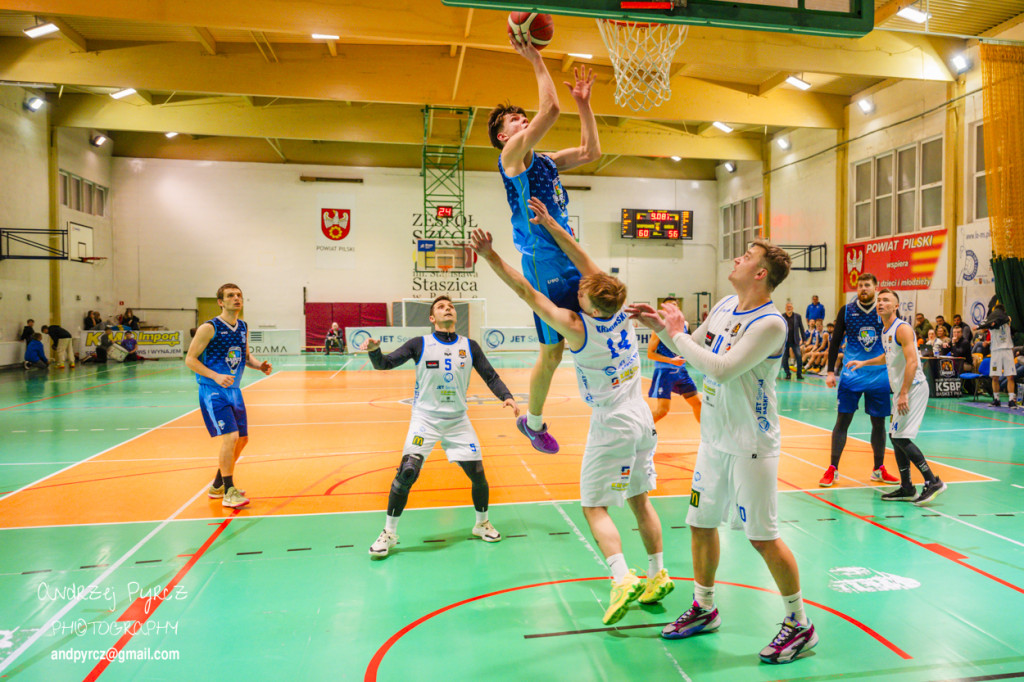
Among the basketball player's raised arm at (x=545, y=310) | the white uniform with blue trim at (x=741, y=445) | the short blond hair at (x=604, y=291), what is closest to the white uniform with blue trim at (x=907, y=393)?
the white uniform with blue trim at (x=741, y=445)

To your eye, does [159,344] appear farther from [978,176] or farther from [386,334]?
[978,176]

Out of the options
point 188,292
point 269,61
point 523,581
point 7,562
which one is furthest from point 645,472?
point 188,292

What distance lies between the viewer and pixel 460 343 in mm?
5473

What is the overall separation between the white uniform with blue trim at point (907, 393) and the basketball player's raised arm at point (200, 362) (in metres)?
6.35

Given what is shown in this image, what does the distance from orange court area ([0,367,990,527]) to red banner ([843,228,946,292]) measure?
10553mm

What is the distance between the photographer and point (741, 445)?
3244 millimetres

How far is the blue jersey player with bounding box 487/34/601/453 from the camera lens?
399 centimetres

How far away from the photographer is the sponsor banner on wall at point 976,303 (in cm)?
1580

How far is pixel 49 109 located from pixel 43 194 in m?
3.09

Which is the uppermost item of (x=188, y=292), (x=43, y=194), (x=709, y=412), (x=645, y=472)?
(x=43, y=194)

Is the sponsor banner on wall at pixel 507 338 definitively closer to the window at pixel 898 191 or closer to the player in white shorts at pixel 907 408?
the window at pixel 898 191

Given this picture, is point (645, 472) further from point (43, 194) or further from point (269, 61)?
point (43, 194)

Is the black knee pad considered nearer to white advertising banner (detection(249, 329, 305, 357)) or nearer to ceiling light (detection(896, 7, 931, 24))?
ceiling light (detection(896, 7, 931, 24))

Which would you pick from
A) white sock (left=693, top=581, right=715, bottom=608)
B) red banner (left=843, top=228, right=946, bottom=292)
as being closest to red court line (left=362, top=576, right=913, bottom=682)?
white sock (left=693, top=581, right=715, bottom=608)
